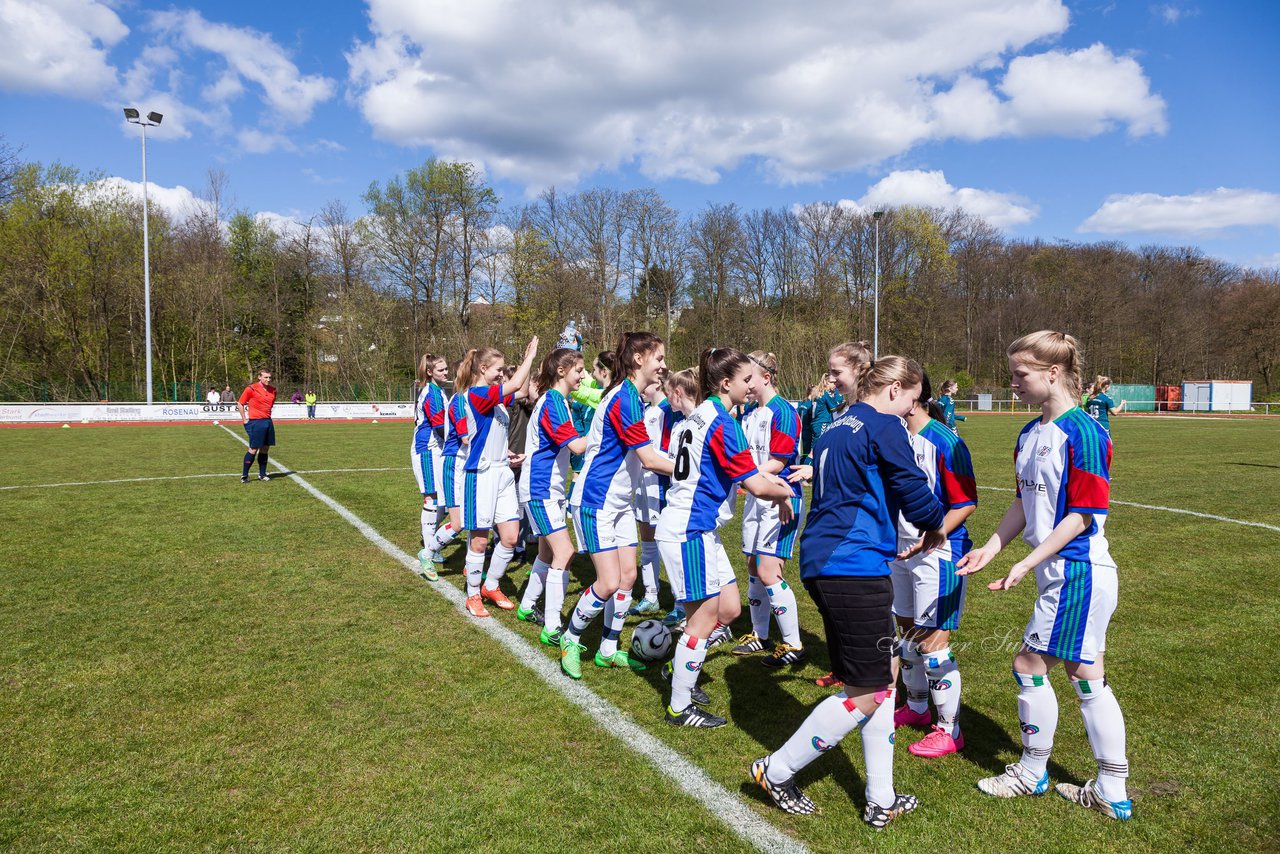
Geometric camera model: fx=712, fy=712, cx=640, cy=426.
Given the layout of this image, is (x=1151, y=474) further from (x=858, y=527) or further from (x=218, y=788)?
(x=218, y=788)

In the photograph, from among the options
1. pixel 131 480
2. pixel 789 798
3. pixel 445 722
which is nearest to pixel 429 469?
pixel 445 722

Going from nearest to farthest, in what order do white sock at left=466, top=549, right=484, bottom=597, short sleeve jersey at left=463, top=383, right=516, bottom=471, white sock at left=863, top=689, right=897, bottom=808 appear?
white sock at left=863, top=689, right=897, bottom=808, short sleeve jersey at left=463, top=383, right=516, bottom=471, white sock at left=466, top=549, right=484, bottom=597

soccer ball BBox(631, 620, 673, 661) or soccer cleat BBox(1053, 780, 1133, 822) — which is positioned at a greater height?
soccer ball BBox(631, 620, 673, 661)

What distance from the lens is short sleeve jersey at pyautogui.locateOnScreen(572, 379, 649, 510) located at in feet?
14.0

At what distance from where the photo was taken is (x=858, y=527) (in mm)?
2896

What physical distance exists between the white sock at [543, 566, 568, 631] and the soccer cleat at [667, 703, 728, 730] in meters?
1.44

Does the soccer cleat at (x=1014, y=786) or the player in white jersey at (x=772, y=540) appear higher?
the player in white jersey at (x=772, y=540)

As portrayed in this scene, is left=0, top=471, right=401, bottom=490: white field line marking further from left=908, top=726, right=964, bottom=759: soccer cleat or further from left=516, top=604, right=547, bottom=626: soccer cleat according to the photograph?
left=908, top=726, right=964, bottom=759: soccer cleat

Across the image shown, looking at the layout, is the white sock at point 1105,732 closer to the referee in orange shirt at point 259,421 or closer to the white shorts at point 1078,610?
the white shorts at point 1078,610

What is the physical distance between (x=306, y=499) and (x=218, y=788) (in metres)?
8.86

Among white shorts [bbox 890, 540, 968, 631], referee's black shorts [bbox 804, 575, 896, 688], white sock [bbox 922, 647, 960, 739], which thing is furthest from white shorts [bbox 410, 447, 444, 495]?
referee's black shorts [bbox 804, 575, 896, 688]

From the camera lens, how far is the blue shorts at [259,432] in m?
13.2

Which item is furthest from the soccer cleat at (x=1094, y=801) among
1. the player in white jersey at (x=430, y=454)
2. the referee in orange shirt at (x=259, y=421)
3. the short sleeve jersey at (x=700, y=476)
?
the referee in orange shirt at (x=259, y=421)

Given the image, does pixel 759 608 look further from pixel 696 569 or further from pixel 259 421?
pixel 259 421
